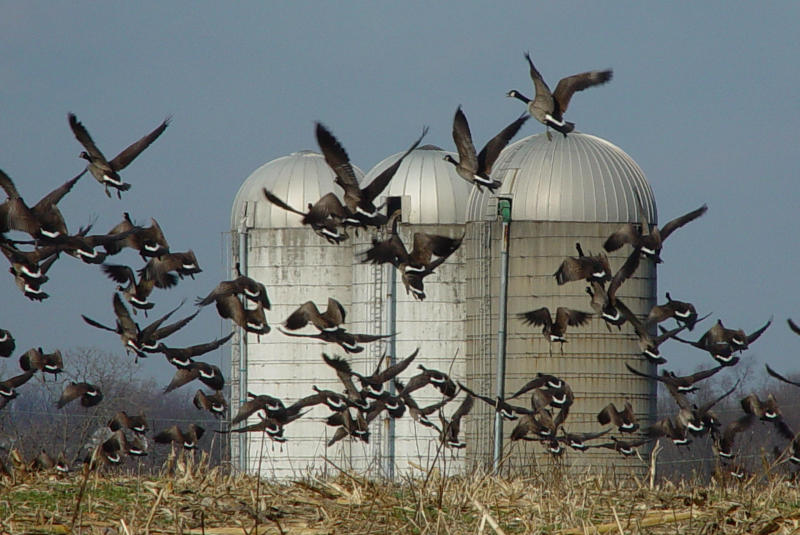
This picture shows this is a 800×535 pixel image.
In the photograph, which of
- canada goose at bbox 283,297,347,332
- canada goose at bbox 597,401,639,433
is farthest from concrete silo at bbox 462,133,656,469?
canada goose at bbox 283,297,347,332

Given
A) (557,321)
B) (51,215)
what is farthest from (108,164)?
(557,321)

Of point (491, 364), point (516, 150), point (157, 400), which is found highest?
point (516, 150)

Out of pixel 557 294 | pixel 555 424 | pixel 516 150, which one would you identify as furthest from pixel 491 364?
Answer: pixel 555 424

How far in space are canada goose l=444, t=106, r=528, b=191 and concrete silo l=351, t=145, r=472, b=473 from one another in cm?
1696

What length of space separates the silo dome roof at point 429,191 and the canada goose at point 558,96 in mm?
18637

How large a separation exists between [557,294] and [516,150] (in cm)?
433

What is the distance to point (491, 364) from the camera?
32719 mm

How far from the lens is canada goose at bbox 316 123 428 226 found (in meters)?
16.1

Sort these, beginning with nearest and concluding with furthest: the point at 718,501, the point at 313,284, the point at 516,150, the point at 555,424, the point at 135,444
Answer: the point at 718,501
the point at 555,424
the point at 135,444
the point at 516,150
the point at 313,284

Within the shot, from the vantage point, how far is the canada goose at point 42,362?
73.9ft

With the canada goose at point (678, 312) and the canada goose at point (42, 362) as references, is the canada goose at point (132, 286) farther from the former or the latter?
the canada goose at point (678, 312)

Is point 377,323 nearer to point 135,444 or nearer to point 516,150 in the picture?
point 516,150

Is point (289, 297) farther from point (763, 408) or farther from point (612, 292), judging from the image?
point (612, 292)

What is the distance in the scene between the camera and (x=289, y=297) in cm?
3688
